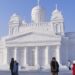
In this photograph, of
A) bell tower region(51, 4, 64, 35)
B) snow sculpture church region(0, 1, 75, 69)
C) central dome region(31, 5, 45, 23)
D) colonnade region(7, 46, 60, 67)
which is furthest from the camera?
central dome region(31, 5, 45, 23)

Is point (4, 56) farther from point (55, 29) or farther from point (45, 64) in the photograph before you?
point (55, 29)

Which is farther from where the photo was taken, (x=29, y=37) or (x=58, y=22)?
(x=58, y=22)

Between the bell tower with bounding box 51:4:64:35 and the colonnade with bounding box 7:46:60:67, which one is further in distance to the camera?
the bell tower with bounding box 51:4:64:35

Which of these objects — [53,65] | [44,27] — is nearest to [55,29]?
[44,27]

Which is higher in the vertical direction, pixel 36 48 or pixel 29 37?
pixel 29 37

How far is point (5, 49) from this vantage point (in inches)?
2416

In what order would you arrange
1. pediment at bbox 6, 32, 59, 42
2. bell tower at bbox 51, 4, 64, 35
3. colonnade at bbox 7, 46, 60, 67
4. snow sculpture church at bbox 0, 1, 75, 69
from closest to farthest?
1. snow sculpture church at bbox 0, 1, 75, 69
2. colonnade at bbox 7, 46, 60, 67
3. pediment at bbox 6, 32, 59, 42
4. bell tower at bbox 51, 4, 64, 35

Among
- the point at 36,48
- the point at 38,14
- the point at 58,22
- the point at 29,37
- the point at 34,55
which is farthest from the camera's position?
the point at 38,14

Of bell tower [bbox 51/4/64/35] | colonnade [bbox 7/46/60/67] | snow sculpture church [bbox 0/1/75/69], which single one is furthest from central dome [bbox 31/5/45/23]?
colonnade [bbox 7/46/60/67]

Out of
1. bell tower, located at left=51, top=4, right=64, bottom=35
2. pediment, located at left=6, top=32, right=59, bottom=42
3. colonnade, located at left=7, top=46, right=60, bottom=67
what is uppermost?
bell tower, located at left=51, top=4, right=64, bottom=35

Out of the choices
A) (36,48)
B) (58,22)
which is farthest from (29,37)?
(58,22)

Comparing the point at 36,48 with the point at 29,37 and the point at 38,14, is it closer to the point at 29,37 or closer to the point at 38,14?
the point at 29,37

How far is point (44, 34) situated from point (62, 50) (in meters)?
4.90

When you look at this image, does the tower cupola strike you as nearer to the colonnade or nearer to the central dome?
the central dome
